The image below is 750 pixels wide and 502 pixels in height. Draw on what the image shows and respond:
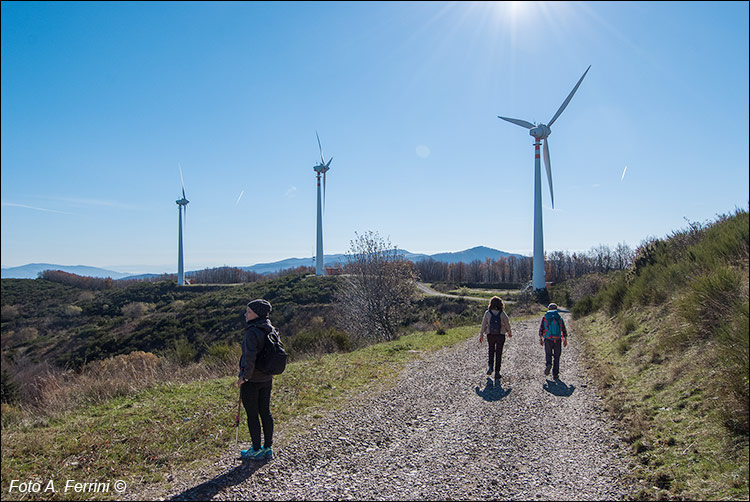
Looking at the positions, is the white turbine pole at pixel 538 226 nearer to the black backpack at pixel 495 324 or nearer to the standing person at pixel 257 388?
the black backpack at pixel 495 324

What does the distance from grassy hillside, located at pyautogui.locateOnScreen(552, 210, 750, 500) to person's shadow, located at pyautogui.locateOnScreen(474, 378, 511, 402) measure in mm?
2066

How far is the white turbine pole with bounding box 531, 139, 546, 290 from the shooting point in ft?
151

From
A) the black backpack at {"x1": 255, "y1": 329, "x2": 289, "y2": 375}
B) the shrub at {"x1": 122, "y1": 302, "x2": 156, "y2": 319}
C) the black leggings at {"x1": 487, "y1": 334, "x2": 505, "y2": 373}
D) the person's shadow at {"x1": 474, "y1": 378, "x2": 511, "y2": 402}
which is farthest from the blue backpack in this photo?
the shrub at {"x1": 122, "y1": 302, "x2": 156, "y2": 319}

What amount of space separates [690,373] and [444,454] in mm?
4961

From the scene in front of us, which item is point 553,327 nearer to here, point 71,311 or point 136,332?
point 136,332

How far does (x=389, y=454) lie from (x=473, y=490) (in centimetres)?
150

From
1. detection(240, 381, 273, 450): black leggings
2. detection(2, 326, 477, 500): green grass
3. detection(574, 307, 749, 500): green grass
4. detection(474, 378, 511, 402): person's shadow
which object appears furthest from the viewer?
detection(474, 378, 511, 402): person's shadow

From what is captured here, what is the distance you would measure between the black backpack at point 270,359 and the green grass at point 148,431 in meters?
1.55

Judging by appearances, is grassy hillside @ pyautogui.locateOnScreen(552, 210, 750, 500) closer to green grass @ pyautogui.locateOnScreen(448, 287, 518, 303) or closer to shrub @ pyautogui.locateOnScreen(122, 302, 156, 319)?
green grass @ pyautogui.locateOnScreen(448, 287, 518, 303)

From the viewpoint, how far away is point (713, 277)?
344 inches

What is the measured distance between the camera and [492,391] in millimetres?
9461

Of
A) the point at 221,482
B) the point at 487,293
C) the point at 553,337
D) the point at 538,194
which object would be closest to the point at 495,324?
the point at 553,337

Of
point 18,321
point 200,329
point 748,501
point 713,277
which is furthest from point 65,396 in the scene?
point 200,329

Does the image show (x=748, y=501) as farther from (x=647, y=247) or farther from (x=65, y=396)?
(x=647, y=247)
